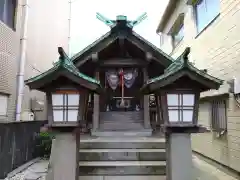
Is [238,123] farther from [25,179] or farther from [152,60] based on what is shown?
[25,179]

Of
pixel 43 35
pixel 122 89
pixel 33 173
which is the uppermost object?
pixel 43 35

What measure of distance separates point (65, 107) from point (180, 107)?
8.01ft

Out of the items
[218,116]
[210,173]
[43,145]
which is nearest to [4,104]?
[43,145]

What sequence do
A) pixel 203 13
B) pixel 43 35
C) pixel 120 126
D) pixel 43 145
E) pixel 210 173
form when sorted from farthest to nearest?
1. pixel 43 35
2. pixel 43 145
3. pixel 203 13
4. pixel 120 126
5. pixel 210 173

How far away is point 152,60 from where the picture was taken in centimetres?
851

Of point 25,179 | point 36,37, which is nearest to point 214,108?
point 25,179

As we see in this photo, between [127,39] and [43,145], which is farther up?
[127,39]

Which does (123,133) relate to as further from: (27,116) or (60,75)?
(27,116)

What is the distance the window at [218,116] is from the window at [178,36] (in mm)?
6731

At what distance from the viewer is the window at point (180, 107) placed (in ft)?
15.1

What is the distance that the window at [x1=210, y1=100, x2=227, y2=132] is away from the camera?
7856 mm

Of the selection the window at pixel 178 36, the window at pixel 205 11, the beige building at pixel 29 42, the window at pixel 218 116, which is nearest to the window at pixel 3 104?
the beige building at pixel 29 42

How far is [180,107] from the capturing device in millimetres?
4641

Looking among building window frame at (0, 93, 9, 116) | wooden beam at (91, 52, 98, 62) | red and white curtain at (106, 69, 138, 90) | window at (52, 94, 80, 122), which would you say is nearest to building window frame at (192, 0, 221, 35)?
red and white curtain at (106, 69, 138, 90)
